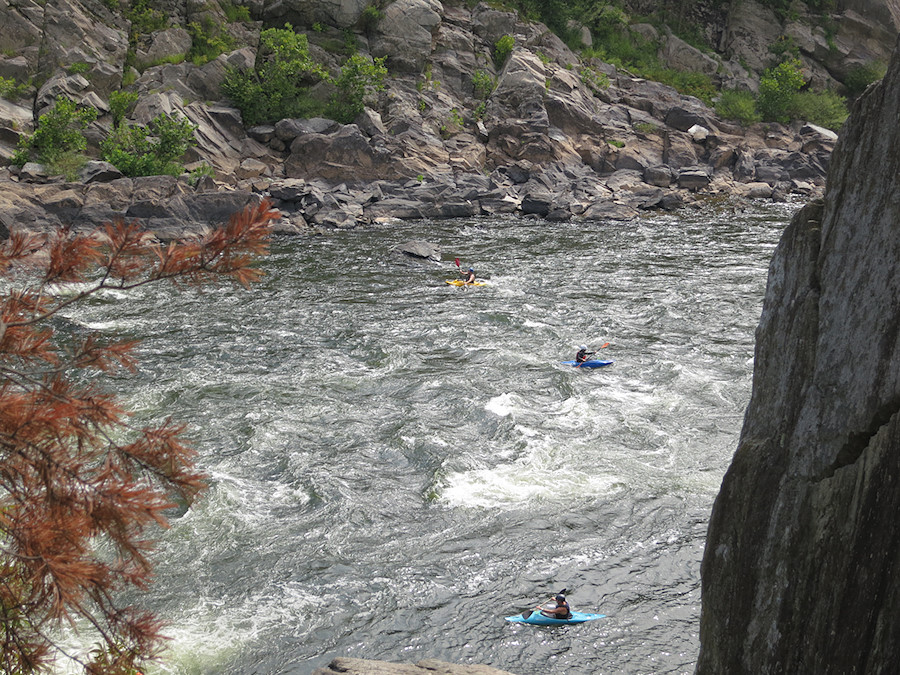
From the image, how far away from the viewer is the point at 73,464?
4.69 m

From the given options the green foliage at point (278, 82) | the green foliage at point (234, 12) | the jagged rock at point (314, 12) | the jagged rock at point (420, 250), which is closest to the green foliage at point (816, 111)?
the jagged rock at point (314, 12)

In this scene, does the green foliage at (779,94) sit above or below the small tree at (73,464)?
above

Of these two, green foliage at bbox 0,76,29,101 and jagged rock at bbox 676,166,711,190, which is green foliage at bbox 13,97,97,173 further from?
jagged rock at bbox 676,166,711,190

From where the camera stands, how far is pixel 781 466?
5250 mm

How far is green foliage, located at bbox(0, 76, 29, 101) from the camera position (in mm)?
40656

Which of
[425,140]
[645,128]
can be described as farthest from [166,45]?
[645,128]

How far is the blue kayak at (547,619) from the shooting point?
10109mm

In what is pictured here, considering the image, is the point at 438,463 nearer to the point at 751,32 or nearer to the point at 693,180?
the point at 693,180

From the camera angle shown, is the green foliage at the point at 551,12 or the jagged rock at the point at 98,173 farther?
the green foliage at the point at 551,12

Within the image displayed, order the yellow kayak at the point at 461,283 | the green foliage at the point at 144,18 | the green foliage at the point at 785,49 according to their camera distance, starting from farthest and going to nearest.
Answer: the green foliage at the point at 785,49
the green foliage at the point at 144,18
the yellow kayak at the point at 461,283

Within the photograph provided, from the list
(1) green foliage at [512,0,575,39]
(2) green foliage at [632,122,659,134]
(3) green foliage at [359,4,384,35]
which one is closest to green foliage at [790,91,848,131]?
(2) green foliage at [632,122,659,134]

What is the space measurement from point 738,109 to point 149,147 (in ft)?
148

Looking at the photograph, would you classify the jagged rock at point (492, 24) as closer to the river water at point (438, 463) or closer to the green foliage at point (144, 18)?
the green foliage at point (144, 18)

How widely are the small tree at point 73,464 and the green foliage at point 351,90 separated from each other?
44.9 meters
